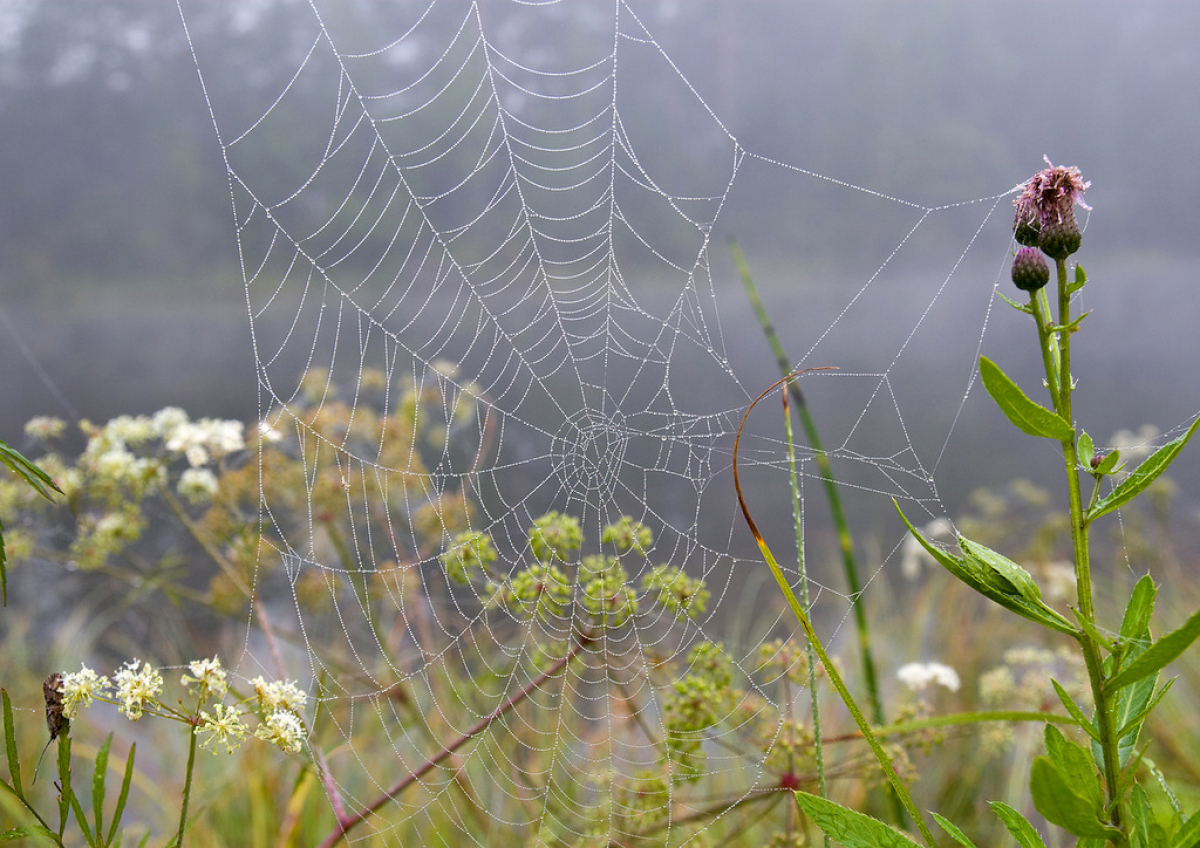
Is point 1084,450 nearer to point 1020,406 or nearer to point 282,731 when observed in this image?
point 1020,406

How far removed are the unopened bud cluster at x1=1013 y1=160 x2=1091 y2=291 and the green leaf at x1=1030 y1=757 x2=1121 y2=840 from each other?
0.99ft

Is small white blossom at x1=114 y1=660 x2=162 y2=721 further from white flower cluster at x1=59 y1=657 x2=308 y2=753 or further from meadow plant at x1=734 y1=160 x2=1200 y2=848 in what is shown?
meadow plant at x1=734 y1=160 x2=1200 y2=848

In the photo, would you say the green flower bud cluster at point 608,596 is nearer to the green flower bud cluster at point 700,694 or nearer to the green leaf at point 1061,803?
the green flower bud cluster at point 700,694

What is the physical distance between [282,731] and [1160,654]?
67 cm

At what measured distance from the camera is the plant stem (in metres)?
0.51

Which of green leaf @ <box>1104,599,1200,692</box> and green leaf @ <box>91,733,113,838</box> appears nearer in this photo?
green leaf @ <box>1104,599,1200,692</box>

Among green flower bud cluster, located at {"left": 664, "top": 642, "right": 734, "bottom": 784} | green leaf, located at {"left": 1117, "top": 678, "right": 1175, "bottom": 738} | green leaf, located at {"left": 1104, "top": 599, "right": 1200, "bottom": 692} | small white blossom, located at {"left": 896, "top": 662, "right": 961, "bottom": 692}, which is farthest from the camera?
A: small white blossom, located at {"left": 896, "top": 662, "right": 961, "bottom": 692}

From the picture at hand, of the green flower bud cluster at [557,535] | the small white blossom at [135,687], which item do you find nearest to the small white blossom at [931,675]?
the green flower bud cluster at [557,535]

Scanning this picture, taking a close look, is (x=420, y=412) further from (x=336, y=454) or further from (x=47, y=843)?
(x=47, y=843)

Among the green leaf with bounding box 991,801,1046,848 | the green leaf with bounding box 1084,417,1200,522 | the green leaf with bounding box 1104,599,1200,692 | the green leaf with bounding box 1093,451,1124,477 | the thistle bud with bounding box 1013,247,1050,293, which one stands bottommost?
the green leaf with bounding box 991,801,1046,848

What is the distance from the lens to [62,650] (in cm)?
284

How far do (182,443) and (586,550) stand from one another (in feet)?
6.01

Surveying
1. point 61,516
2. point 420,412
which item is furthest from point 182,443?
point 61,516

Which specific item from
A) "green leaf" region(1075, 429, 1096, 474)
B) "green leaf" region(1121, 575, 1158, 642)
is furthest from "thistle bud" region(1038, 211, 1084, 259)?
"green leaf" region(1121, 575, 1158, 642)
